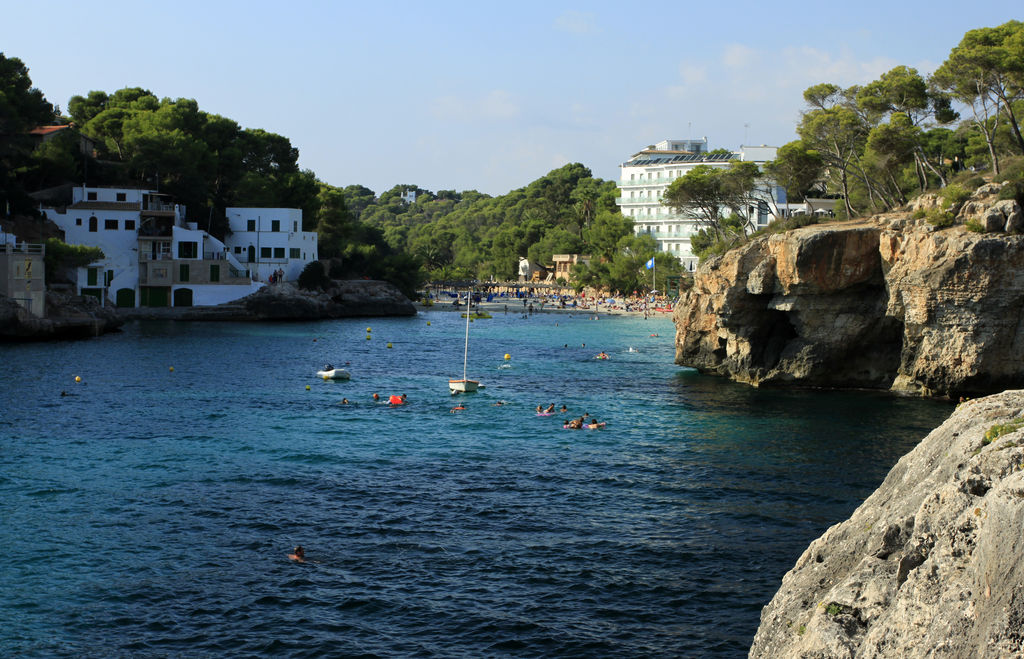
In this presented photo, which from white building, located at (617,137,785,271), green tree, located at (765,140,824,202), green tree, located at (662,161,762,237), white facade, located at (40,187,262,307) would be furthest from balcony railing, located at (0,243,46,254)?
white building, located at (617,137,785,271)

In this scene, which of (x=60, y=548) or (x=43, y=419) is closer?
(x=60, y=548)

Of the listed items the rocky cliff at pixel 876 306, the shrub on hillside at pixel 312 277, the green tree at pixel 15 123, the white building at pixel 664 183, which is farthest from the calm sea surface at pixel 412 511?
the white building at pixel 664 183

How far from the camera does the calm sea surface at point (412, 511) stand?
18.2 m

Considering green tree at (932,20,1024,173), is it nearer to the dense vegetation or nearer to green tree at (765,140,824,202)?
the dense vegetation

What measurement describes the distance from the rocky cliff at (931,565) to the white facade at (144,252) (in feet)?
318

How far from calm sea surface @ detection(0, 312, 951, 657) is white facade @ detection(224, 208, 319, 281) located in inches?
2282

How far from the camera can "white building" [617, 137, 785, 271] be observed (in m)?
141

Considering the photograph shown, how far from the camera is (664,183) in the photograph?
14850 centimetres

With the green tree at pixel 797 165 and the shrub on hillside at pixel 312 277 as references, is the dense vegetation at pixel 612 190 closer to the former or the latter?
the green tree at pixel 797 165

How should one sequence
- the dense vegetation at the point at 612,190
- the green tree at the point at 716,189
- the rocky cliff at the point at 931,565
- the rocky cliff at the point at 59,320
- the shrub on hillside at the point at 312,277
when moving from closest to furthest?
the rocky cliff at the point at 931,565, the dense vegetation at the point at 612,190, the rocky cliff at the point at 59,320, the green tree at the point at 716,189, the shrub on hillside at the point at 312,277

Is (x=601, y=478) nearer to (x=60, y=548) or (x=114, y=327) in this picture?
(x=60, y=548)

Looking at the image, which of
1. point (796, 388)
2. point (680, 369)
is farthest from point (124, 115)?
point (796, 388)

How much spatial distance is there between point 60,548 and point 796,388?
38.8m

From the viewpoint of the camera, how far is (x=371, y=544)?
2300cm
